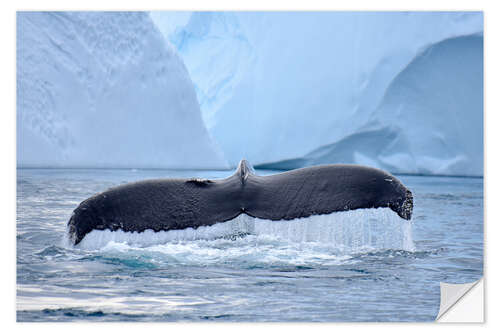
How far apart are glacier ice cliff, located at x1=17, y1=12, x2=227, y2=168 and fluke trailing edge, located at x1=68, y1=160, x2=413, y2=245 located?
18.0ft

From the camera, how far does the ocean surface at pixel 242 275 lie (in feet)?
14.1

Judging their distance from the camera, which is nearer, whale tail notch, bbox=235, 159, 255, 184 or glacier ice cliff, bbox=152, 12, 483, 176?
whale tail notch, bbox=235, 159, 255, 184

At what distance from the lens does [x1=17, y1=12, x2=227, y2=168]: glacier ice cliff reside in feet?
35.8

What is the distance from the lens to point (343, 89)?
15.0 m

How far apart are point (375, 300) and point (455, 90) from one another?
858cm

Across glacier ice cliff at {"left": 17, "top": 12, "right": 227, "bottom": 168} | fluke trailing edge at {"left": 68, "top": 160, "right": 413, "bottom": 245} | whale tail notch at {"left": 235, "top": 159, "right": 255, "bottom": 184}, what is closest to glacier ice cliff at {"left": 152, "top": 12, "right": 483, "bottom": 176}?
glacier ice cliff at {"left": 17, "top": 12, "right": 227, "bottom": 168}

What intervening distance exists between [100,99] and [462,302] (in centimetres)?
867

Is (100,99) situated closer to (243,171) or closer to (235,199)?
(243,171)

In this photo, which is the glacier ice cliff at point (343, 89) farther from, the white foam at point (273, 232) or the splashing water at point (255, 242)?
the white foam at point (273, 232)

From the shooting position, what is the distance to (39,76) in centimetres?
1087

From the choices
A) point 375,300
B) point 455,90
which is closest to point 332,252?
point 375,300

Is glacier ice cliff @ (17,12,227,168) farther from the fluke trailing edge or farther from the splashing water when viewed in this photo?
the fluke trailing edge
